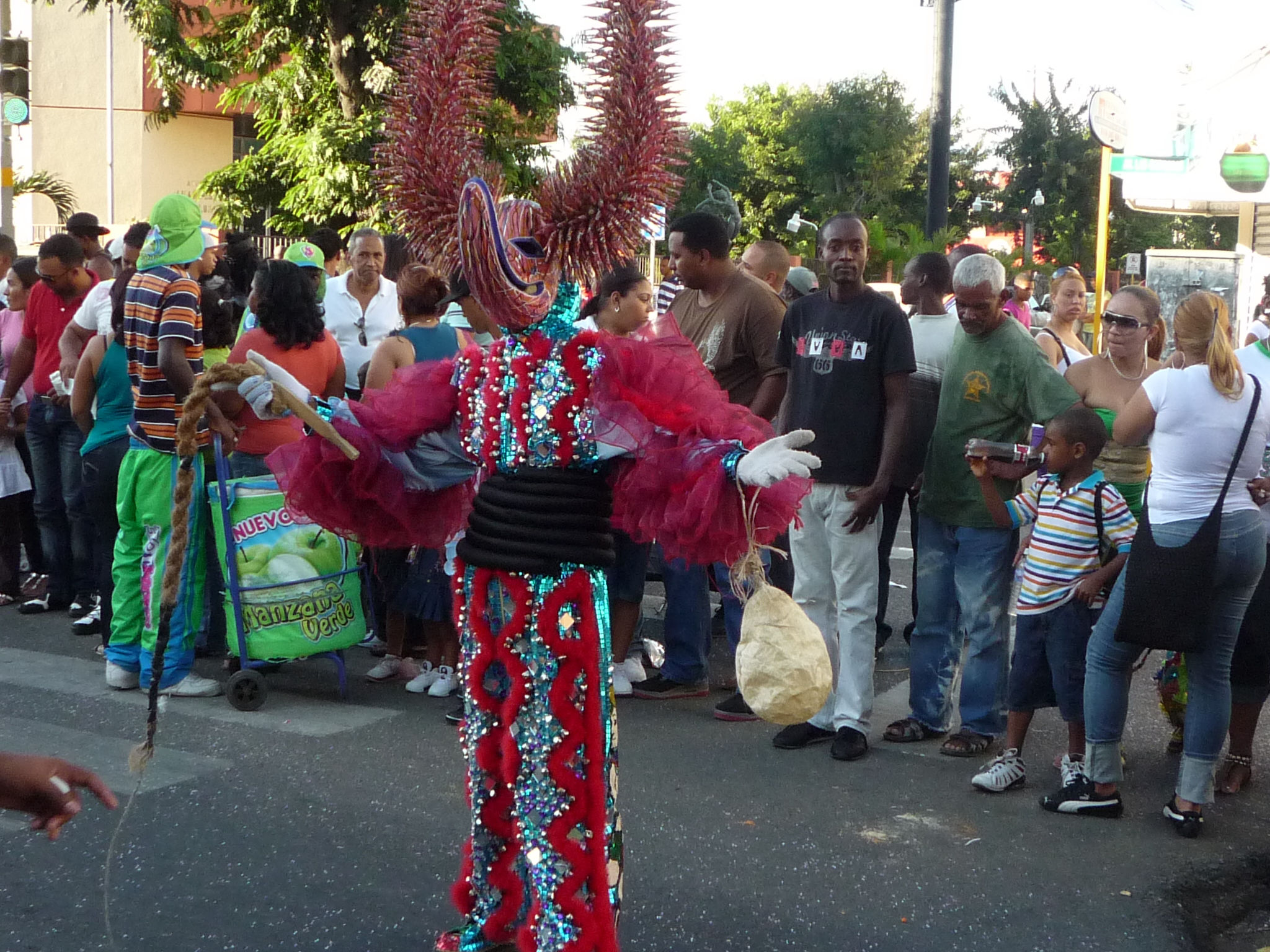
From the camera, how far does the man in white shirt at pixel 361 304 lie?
746cm

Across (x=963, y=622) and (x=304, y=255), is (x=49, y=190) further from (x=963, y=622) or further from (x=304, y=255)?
(x=963, y=622)

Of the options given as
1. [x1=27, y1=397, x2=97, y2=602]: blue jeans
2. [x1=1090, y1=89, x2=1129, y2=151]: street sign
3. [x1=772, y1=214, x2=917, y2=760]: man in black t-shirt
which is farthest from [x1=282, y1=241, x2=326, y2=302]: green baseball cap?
[x1=1090, y1=89, x2=1129, y2=151]: street sign

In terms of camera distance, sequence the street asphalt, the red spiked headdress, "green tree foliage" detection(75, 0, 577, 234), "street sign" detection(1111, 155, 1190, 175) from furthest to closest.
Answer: "green tree foliage" detection(75, 0, 577, 234), "street sign" detection(1111, 155, 1190, 175), the street asphalt, the red spiked headdress

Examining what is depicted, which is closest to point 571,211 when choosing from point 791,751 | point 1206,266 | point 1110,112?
point 791,751

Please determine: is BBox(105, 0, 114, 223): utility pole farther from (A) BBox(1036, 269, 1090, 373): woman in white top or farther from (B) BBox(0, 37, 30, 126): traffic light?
(A) BBox(1036, 269, 1090, 373): woman in white top

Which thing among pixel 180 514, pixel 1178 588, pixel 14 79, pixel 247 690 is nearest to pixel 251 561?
pixel 247 690

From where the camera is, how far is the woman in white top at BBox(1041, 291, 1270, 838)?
4254 mm

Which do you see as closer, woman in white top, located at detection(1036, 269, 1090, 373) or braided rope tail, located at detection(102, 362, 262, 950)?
braided rope tail, located at detection(102, 362, 262, 950)

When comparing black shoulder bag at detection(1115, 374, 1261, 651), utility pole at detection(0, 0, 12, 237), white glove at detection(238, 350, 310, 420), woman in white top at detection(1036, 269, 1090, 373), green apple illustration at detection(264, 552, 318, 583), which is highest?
utility pole at detection(0, 0, 12, 237)

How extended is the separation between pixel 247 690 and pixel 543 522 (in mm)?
2949

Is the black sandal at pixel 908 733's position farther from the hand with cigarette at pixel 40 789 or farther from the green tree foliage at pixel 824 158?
the green tree foliage at pixel 824 158

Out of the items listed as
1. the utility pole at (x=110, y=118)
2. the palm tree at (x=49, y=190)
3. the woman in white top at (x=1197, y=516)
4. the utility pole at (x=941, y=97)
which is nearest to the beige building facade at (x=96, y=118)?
the utility pole at (x=110, y=118)

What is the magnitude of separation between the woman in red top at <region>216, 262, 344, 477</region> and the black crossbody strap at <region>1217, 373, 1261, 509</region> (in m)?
3.68

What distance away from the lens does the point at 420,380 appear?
140 inches
